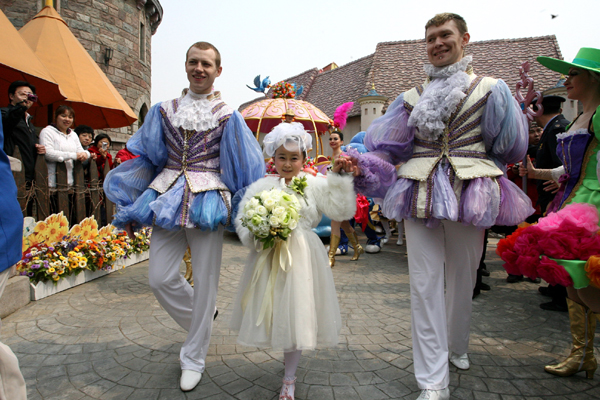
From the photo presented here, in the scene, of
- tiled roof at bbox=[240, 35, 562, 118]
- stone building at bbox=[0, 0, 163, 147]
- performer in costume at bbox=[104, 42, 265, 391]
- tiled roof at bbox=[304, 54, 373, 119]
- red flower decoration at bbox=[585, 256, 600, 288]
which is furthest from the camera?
tiled roof at bbox=[304, 54, 373, 119]

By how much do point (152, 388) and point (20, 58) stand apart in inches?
276

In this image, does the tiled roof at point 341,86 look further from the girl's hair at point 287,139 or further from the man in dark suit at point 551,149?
the girl's hair at point 287,139

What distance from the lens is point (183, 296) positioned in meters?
2.76

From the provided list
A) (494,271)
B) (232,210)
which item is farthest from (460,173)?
(494,271)

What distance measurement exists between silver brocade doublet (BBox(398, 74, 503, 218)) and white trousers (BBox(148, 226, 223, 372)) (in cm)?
139

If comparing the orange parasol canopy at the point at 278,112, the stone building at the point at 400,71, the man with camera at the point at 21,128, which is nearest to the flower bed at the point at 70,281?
the man with camera at the point at 21,128

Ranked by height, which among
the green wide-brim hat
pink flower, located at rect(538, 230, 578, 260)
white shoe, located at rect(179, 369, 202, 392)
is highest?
the green wide-brim hat

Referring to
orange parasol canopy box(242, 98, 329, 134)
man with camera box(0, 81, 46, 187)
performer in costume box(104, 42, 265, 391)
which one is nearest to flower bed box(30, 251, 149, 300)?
man with camera box(0, 81, 46, 187)

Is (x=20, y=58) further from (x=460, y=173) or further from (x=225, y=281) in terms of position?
(x=460, y=173)

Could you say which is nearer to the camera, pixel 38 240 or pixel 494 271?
pixel 38 240

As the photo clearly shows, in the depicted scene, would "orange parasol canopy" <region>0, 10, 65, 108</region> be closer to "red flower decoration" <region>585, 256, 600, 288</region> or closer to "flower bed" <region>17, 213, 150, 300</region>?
"flower bed" <region>17, 213, 150, 300</region>

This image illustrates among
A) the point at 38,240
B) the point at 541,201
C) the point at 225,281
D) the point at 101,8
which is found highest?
the point at 101,8

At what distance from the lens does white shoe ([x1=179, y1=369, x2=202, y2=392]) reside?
244cm

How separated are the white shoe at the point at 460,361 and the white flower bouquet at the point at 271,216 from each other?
156cm
